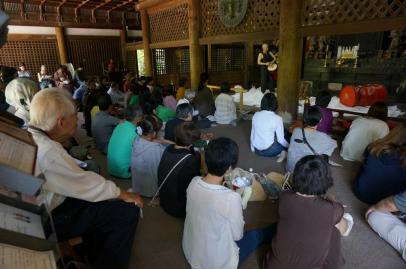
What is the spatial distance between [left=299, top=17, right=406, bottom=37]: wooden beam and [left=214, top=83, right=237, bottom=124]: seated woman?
1.93 m

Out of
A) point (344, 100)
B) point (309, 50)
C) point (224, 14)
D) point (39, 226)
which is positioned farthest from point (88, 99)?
point (309, 50)

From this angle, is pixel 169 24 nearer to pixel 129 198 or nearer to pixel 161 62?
pixel 161 62

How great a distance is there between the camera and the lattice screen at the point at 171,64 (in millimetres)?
11438

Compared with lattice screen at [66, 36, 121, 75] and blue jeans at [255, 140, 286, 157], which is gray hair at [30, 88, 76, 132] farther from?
lattice screen at [66, 36, 121, 75]

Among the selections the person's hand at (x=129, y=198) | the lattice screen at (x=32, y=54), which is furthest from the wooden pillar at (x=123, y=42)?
the person's hand at (x=129, y=198)

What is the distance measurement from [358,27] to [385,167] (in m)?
2.79

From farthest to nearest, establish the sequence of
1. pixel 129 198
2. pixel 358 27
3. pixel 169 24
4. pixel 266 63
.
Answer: pixel 169 24 → pixel 266 63 → pixel 358 27 → pixel 129 198

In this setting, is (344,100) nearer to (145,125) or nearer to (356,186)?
(356,186)

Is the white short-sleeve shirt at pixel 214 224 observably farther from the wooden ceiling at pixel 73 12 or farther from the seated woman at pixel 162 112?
the wooden ceiling at pixel 73 12

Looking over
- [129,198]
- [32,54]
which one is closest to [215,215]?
[129,198]

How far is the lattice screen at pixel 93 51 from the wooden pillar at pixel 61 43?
0.27 meters

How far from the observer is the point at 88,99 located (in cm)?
525

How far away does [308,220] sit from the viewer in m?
1.55

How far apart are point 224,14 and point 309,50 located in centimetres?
472
